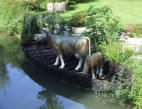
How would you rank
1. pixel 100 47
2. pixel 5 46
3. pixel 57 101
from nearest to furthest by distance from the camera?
pixel 57 101 < pixel 100 47 < pixel 5 46

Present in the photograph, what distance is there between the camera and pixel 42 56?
11.0 meters

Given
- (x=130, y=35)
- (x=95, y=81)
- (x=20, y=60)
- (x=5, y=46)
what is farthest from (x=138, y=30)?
(x=5, y=46)

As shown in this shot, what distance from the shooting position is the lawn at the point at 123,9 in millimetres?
15580

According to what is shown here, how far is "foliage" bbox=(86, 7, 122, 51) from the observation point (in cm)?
1018

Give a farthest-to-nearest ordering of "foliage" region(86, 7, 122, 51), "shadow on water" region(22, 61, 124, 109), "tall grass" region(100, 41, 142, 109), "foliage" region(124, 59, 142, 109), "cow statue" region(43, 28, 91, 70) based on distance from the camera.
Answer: "foliage" region(86, 7, 122, 51), "cow statue" region(43, 28, 91, 70), "shadow on water" region(22, 61, 124, 109), "tall grass" region(100, 41, 142, 109), "foliage" region(124, 59, 142, 109)

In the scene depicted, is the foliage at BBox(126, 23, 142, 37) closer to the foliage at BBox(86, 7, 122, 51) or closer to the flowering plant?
the foliage at BBox(86, 7, 122, 51)

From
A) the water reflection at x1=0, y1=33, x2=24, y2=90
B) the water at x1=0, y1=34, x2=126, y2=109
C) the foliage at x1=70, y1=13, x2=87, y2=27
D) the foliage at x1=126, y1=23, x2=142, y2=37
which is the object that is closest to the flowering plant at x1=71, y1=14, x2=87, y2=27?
the foliage at x1=70, y1=13, x2=87, y2=27

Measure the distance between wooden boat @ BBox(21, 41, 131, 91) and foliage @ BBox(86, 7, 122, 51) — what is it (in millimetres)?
1332

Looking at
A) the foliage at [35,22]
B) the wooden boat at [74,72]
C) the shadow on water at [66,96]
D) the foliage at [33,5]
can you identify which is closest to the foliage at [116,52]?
the wooden boat at [74,72]

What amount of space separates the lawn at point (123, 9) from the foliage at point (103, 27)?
400 cm

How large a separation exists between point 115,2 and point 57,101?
47.5ft

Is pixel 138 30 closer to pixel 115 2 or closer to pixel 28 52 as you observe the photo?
pixel 28 52

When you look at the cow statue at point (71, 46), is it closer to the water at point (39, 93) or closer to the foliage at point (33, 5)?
the water at point (39, 93)

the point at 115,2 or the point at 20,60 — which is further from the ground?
the point at 115,2
